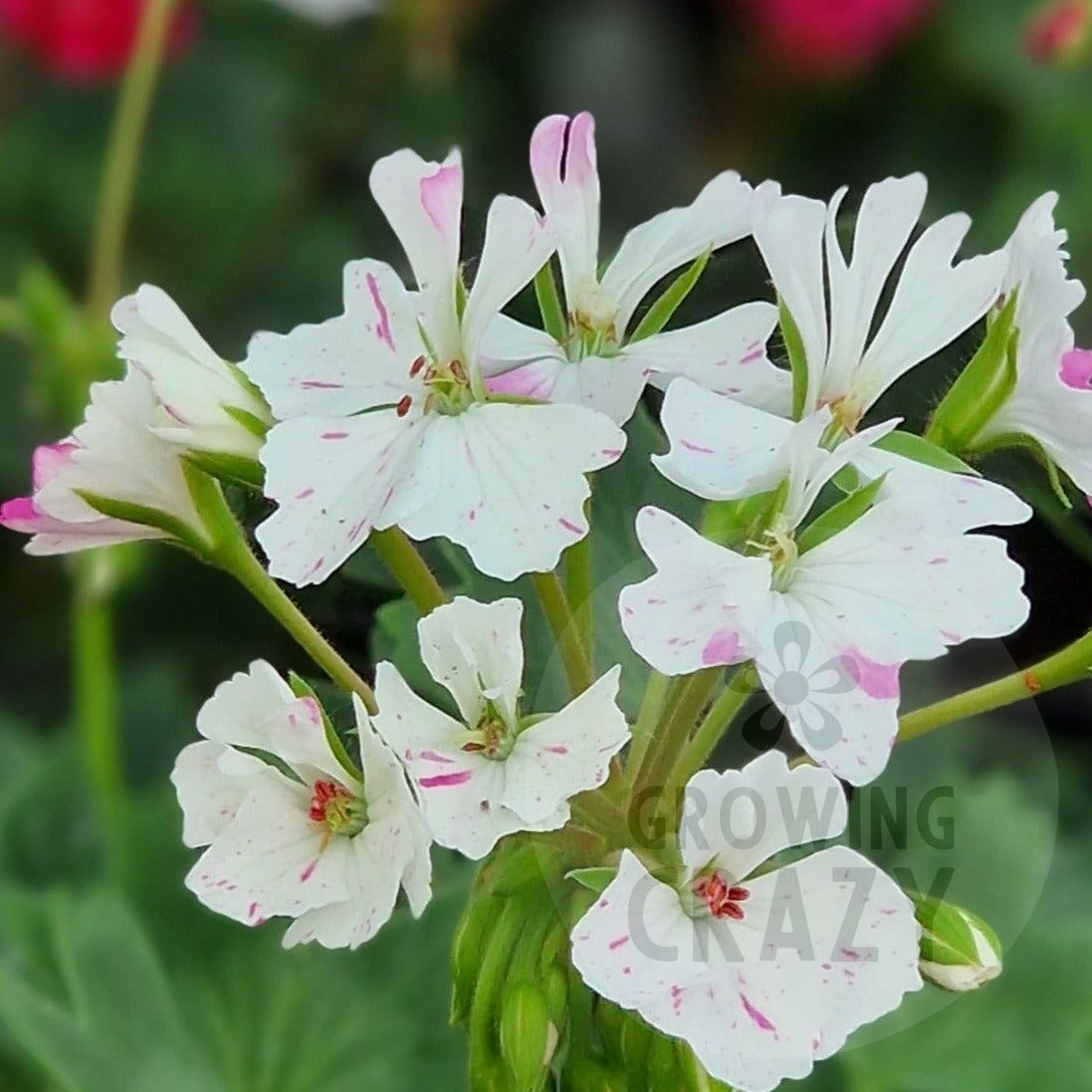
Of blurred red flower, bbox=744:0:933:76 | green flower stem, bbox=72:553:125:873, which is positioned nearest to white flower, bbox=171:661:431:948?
green flower stem, bbox=72:553:125:873

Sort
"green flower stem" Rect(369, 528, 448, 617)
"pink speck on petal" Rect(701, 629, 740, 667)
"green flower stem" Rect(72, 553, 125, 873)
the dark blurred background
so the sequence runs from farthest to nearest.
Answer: "green flower stem" Rect(72, 553, 125, 873)
the dark blurred background
"green flower stem" Rect(369, 528, 448, 617)
"pink speck on petal" Rect(701, 629, 740, 667)

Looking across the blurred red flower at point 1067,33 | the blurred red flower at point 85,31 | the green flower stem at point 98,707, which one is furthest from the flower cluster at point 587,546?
the blurred red flower at point 85,31

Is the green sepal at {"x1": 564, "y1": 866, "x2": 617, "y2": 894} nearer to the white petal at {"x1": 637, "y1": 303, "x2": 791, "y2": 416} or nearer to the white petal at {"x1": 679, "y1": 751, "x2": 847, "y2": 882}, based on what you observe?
the white petal at {"x1": 679, "y1": 751, "x2": 847, "y2": 882}

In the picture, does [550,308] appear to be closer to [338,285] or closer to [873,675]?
[873,675]

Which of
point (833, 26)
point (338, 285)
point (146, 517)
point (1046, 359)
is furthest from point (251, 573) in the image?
point (833, 26)

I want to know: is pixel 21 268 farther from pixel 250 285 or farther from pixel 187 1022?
pixel 187 1022

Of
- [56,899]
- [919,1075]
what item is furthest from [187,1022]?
[919,1075]

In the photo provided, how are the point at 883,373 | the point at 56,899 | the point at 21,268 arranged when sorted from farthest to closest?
the point at 21,268
the point at 56,899
the point at 883,373
